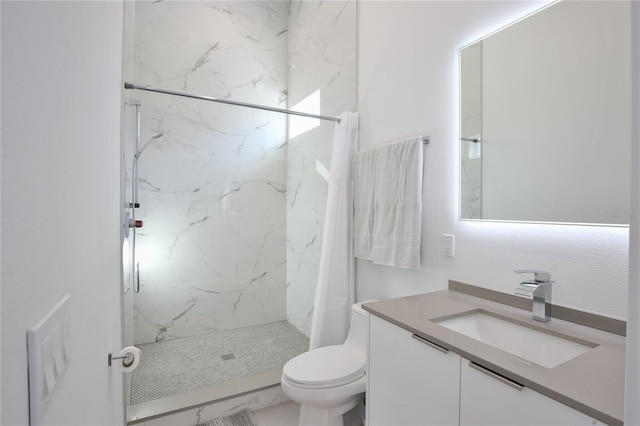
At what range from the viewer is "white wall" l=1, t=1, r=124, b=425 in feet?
0.97

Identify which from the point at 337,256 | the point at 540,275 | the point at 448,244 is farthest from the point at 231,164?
the point at 540,275

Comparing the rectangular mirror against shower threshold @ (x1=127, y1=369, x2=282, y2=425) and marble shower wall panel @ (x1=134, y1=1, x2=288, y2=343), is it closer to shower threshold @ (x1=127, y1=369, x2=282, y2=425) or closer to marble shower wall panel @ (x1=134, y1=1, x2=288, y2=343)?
shower threshold @ (x1=127, y1=369, x2=282, y2=425)

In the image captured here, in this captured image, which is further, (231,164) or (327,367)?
(231,164)

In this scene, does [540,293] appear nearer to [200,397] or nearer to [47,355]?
[47,355]

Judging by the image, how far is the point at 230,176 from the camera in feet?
10.6

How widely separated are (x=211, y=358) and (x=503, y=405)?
7.55 ft

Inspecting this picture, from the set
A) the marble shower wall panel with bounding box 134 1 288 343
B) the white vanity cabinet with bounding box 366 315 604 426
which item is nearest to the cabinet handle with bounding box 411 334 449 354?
the white vanity cabinet with bounding box 366 315 604 426

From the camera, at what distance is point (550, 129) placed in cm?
133

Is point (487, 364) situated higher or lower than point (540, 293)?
lower

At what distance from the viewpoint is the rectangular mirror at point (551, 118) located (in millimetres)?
1149

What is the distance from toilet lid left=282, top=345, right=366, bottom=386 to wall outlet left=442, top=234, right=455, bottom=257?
73cm

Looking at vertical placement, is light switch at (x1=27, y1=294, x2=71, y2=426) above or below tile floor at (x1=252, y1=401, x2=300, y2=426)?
above

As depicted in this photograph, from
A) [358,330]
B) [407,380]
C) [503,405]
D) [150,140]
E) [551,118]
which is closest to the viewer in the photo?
[503,405]

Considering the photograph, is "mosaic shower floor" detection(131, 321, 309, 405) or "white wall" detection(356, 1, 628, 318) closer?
"white wall" detection(356, 1, 628, 318)
